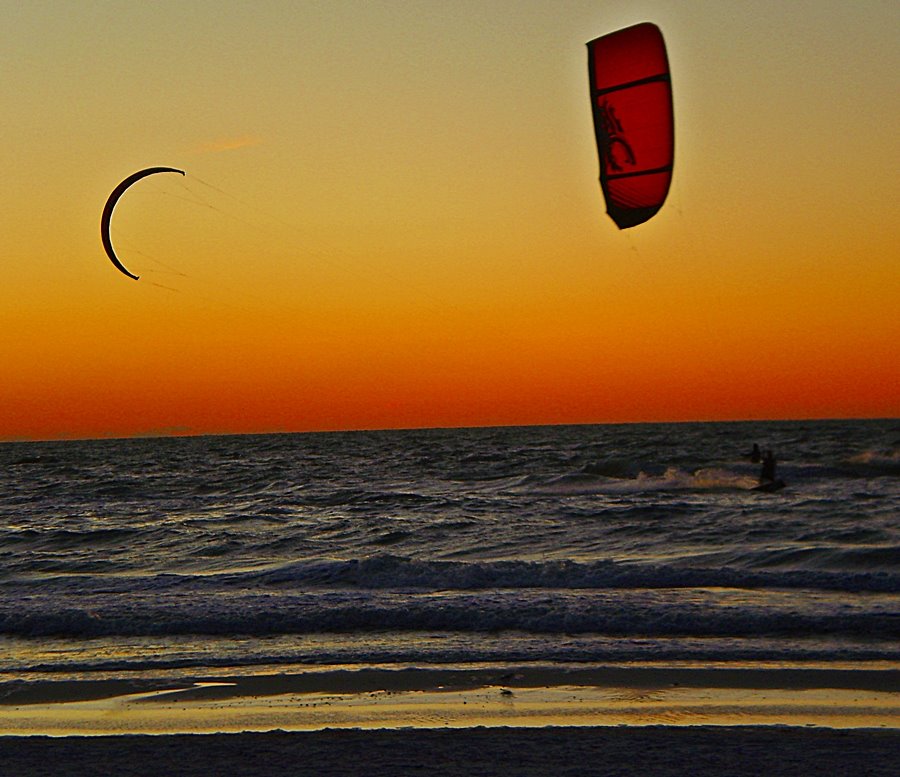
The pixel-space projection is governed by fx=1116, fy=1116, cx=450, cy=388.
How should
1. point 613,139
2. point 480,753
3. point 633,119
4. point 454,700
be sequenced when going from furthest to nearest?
1. point 613,139
2. point 633,119
3. point 454,700
4. point 480,753

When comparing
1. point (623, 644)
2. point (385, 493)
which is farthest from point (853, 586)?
point (385, 493)

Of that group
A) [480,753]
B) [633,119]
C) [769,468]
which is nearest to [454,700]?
[480,753]

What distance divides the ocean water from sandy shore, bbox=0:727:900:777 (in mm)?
2814

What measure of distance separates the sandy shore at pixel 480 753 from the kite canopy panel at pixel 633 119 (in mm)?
6766

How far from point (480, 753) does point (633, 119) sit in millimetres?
8085

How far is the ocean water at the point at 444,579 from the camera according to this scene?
40.6 feet

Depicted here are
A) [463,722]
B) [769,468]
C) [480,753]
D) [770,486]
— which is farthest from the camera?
[769,468]

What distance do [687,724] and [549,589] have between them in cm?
812

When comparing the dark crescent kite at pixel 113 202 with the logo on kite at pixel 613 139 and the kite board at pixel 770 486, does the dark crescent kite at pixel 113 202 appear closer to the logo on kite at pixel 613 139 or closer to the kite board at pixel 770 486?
the logo on kite at pixel 613 139

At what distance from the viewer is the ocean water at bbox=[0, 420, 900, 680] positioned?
12375mm

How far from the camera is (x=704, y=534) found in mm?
24141

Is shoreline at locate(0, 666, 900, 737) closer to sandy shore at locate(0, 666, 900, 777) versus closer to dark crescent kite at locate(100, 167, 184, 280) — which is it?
sandy shore at locate(0, 666, 900, 777)

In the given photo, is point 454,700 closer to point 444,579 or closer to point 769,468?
point 444,579

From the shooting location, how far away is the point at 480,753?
813 cm
